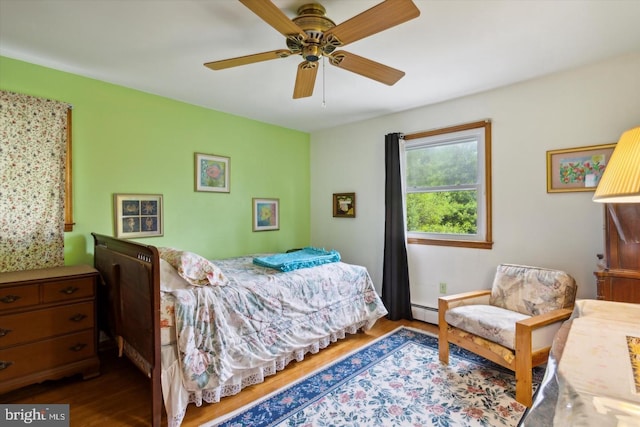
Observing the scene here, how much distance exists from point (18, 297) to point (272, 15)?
234 centimetres

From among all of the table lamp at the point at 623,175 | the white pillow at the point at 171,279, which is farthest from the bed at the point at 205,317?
the table lamp at the point at 623,175

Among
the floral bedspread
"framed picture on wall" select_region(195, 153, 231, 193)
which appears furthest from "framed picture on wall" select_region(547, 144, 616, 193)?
"framed picture on wall" select_region(195, 153, 231, 193)

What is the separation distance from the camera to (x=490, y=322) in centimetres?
225

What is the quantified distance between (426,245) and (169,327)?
2616 mm

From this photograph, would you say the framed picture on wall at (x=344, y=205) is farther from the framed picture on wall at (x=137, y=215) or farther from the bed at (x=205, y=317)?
the framed picture on wall at (x=137, y=215)

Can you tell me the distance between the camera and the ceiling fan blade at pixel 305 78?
192 cm

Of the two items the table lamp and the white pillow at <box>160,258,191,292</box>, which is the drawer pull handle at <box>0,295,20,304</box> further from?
the table lamp

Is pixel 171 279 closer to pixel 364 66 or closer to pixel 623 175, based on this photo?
pixel 364 66

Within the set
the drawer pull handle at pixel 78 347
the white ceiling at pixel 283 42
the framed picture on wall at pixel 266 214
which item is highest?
the white ceiling at pixel 283 42

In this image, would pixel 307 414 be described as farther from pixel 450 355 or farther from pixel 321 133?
pixel 321 133

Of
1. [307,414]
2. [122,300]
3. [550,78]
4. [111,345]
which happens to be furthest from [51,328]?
[550,78]

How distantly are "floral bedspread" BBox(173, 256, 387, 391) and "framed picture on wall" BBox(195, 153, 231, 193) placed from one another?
2.76 feet

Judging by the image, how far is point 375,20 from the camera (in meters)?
1.47

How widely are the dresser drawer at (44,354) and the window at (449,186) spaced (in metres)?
3.09
